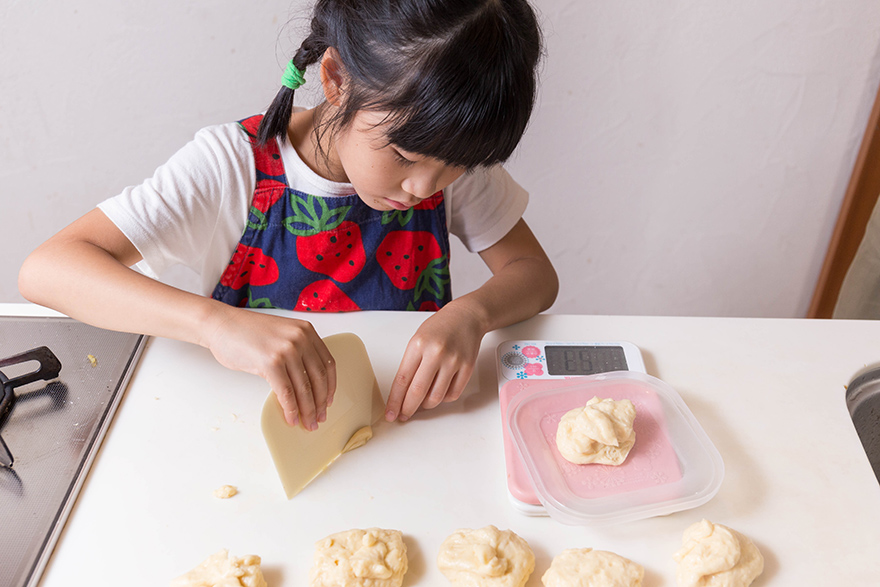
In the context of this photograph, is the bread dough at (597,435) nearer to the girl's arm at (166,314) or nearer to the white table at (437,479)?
the white table at (437,479)

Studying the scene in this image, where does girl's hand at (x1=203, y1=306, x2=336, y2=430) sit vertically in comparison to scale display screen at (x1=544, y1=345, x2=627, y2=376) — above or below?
above

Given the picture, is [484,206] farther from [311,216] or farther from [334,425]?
[334,425]

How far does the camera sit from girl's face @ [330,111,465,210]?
0.67 meters

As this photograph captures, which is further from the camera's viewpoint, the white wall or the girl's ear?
the white wall

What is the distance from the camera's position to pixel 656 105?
1.38 m

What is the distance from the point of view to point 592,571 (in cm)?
53

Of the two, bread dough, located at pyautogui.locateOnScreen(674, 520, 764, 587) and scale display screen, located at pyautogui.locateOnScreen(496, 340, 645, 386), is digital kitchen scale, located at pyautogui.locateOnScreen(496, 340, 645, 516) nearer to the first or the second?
scale display screen, located at pyautogui.locateOnScreen(496, 340, 645, 386)

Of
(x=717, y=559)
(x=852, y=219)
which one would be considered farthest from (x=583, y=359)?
(x=852, y=219)

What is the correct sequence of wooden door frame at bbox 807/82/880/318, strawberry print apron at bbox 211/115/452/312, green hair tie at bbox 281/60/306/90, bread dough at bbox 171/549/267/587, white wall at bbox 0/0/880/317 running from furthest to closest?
wooden door frame at bbox 807/82/880/318 → white wall at bbox 0/0/880/317 → strawberry print apron at bbox 211/115/452/312 → green hair tie at bbox 281/60/306/90 → bread dough at bbox 171/549/267/587

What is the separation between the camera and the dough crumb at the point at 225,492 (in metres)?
0.61

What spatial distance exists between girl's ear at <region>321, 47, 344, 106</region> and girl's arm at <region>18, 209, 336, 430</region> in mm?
275

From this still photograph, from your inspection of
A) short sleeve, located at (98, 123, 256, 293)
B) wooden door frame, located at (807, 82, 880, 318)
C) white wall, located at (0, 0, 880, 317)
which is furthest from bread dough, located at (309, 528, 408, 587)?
wooden door frame, located at (807, 82, 880, 318)

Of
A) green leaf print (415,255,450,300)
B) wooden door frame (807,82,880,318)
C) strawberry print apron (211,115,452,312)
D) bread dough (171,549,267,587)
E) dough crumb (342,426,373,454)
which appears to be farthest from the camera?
wooden door frame (807,82,880,318)

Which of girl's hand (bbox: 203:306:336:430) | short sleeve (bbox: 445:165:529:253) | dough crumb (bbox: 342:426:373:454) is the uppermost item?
short sleeve (bbox: 445:165:529:253)
